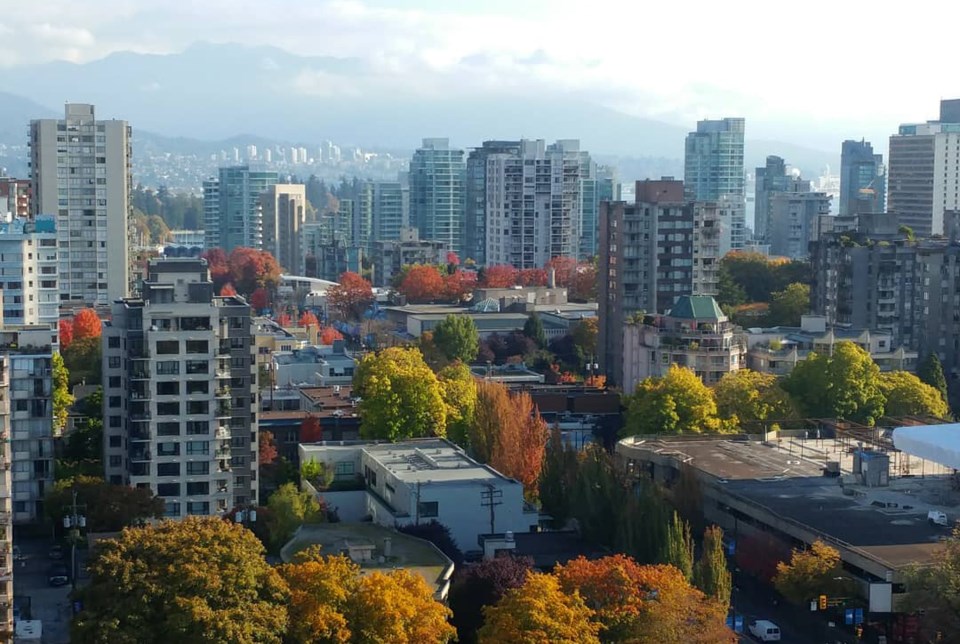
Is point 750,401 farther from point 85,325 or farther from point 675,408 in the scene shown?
point 85,325

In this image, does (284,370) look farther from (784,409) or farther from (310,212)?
(310,212)

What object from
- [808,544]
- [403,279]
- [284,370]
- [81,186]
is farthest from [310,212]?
[808,544]

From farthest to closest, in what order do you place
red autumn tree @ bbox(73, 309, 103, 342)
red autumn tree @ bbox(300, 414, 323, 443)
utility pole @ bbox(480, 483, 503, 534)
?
1. red autumn tree @ bbox(73, 309, 103, 342)
2. red autumn tree @ bbox(300, 414, 323, 443)
3. utility pole @ bbox(480, 483, 503, 534)

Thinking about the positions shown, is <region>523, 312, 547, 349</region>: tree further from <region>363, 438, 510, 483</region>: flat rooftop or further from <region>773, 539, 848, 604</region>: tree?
<region>773, 539, 848, 604</region>: tree

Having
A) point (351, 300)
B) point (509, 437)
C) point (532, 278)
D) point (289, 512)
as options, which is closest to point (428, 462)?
point (509, 437)

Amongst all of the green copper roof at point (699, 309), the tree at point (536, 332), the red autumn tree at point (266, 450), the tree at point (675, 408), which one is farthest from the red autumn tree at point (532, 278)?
the red autumn tree at point (266, 450)

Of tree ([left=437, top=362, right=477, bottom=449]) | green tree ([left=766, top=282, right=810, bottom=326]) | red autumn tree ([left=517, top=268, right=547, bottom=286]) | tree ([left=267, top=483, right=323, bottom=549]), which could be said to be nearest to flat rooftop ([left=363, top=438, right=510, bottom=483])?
tree ([left=267, top=483, right=323, bottom=549])

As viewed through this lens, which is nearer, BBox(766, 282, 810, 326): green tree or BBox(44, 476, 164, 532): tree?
BBox(44, 476, 164, 532): tree

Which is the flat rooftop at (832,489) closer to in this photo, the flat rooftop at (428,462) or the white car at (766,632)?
the white car at (766,632)
